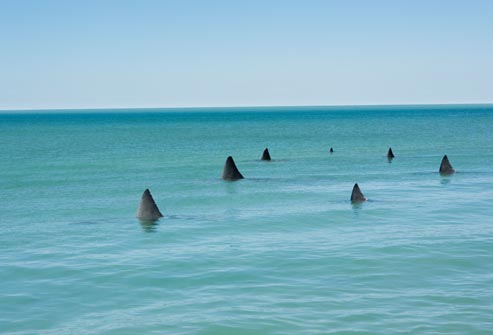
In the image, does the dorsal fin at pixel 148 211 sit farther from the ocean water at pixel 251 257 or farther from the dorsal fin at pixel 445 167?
the dorsal fin at pixel 445 167

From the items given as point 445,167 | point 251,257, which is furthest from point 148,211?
point 445,167

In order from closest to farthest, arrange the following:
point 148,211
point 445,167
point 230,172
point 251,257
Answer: point 251,257, point 148,211, point 230,172, point 445,167

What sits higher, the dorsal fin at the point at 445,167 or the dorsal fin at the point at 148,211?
→ the dorsal fin at the point at 445,167

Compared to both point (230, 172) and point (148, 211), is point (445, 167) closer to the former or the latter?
point (230, 172)

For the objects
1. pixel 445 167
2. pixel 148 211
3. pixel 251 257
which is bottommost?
pixel 251 257

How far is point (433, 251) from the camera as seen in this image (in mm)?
21078

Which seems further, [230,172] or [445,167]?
[445,167]

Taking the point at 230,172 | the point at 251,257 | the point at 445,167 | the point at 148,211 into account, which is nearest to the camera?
the point at 251,257

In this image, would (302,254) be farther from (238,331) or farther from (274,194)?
(274,194)

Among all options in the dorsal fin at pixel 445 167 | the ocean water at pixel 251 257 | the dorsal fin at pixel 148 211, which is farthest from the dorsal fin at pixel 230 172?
the dorsal fin at pixel 148 211

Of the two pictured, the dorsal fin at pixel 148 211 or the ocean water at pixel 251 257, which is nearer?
the ocean water at pixel 251 257

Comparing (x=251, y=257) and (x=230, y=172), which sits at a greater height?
(x=230, y=172)

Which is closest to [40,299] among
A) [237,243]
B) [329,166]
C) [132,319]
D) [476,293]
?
[132,319]

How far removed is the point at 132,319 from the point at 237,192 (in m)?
21.7
